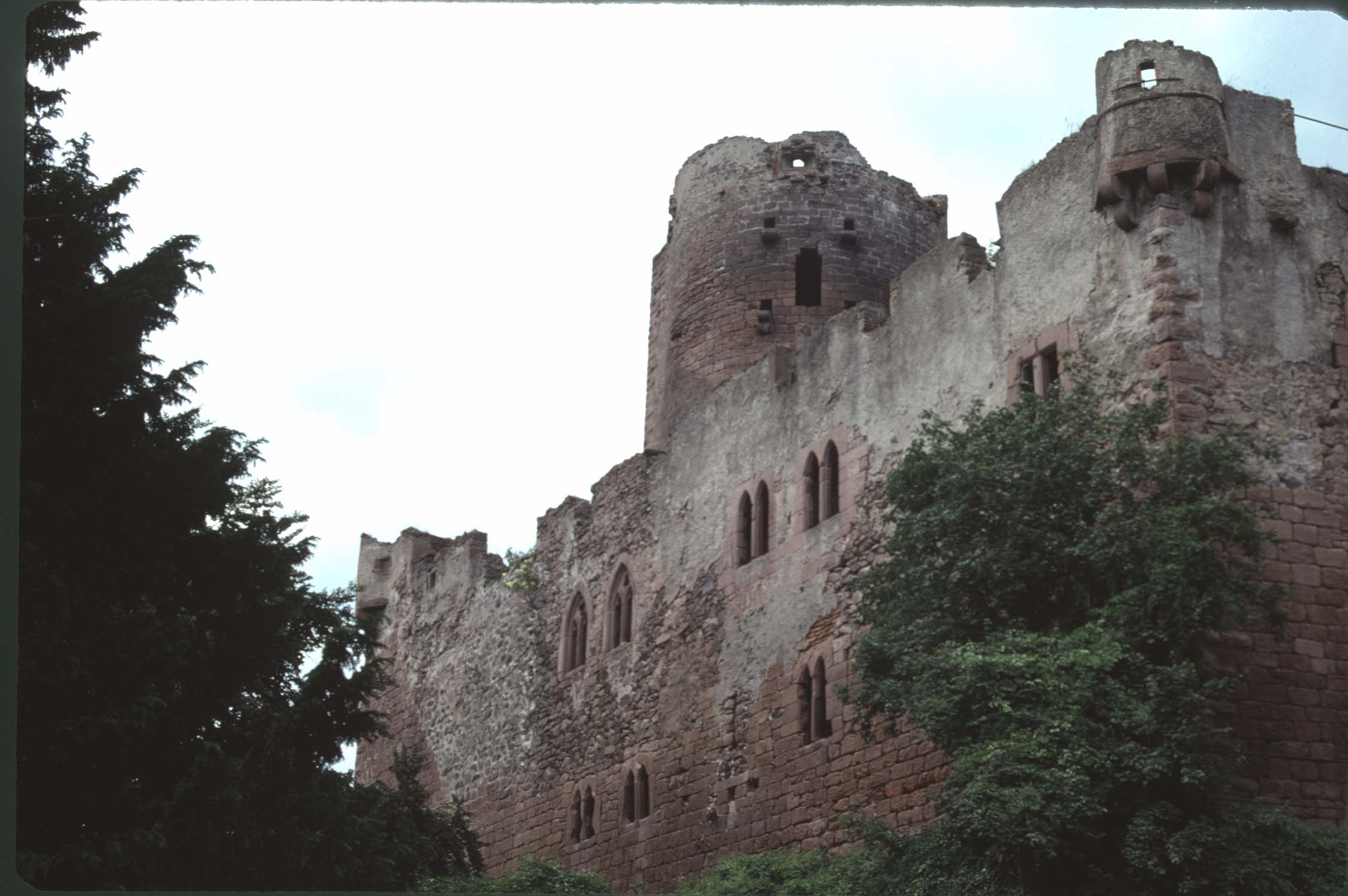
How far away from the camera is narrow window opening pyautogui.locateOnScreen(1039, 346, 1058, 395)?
15.8m

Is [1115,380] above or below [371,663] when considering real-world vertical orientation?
above

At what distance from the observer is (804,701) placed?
18281mm

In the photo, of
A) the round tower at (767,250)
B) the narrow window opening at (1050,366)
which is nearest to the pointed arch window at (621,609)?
the round tower at (767,250)

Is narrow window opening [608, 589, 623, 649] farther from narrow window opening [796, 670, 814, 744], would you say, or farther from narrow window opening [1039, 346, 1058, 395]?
narrow window opening [1039, 346, 1058, 395]

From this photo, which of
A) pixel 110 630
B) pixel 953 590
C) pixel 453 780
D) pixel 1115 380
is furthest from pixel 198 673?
pixel 453 780

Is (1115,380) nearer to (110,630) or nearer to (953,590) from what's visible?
(953,590)

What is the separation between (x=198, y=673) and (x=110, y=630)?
1.11m

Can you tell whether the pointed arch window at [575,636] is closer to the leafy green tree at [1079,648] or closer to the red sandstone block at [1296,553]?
the leafy green tree at [1079,648]

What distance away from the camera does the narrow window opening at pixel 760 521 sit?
19.8m

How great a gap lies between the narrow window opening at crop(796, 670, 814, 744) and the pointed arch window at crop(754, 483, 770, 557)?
1.90m

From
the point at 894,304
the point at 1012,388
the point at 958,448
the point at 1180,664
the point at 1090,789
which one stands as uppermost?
the point at 894,304

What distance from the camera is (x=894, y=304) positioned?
18.3m

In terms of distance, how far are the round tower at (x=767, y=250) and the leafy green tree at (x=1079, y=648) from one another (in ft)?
26.7

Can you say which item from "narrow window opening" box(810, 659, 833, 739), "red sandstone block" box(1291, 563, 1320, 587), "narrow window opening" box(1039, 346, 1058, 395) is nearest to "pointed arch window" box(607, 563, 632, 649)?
"narrow window opening" box(810, 659, 833, 739)
